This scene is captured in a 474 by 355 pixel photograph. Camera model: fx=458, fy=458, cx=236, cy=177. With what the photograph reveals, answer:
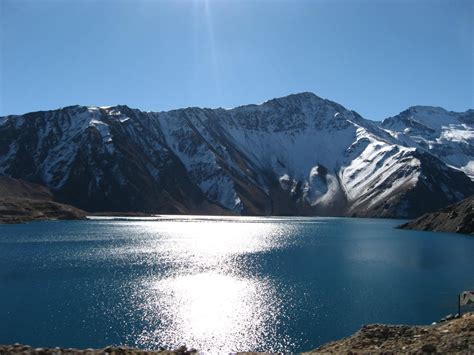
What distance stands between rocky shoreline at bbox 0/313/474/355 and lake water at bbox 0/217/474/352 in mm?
12547

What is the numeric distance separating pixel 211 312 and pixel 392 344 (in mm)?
34072

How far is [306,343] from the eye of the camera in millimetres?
49844

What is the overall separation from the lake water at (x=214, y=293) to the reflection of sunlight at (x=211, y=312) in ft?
0.53

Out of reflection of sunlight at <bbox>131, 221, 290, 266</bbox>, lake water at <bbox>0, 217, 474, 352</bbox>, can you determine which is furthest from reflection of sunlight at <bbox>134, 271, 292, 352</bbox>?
reflection of sunlight at <bbox>131, 221, 290, 266</bbox>

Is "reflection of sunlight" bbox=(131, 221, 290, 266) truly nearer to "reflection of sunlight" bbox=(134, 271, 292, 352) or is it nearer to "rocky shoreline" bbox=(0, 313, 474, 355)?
"reflection of sunlight" bbox=(134, 271, 292, 352)

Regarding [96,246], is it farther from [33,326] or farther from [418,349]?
[418,349]

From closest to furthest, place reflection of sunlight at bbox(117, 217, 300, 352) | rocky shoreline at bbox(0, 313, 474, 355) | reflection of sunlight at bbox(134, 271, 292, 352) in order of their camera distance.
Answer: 1. rocky shoreline at bbox(0, 313, 474, 355)
2. reflection of sunlight at bbox(117, 217, 300, 352)
3. reflection of sunlight at bbox(134, 271, 292, 352)

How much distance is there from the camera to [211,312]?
6406 centimetres

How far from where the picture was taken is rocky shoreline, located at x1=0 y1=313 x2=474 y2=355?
25672 millimetres

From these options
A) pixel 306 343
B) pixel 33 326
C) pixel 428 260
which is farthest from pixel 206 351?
pixel 428 260

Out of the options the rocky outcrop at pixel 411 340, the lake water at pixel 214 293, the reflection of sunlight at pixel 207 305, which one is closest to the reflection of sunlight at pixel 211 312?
the reflection of sunlight at pixel 207 305

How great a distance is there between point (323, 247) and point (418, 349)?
121 m

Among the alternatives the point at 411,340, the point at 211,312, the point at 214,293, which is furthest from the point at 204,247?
the point at 411,340

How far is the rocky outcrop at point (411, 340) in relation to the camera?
2909 centimetres
